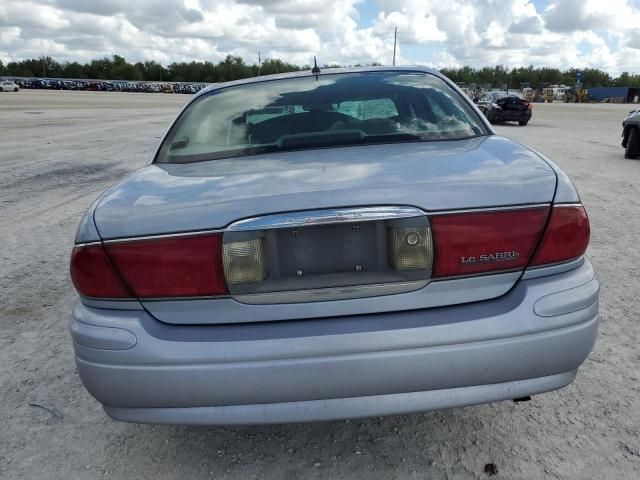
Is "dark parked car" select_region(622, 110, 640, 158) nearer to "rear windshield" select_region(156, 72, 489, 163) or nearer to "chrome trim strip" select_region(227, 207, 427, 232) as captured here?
"rear windshield" select_region(156, 72, 489, 163)

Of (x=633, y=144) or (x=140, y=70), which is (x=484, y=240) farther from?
(x=140, y=70)

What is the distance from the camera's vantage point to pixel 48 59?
126m

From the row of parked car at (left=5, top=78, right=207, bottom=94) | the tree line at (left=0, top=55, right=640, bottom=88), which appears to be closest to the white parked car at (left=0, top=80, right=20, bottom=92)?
the row of parked car at (left=5, top=78, right=207, bottom=94)

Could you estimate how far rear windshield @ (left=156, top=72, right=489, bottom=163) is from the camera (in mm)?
2506

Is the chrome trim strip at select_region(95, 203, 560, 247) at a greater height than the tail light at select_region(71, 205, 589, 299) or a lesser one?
greater

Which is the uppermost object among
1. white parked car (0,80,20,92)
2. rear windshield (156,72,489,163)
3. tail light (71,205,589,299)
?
rear windshield (156,72,489,163)

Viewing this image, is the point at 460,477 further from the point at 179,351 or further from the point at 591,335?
the point at 179,351

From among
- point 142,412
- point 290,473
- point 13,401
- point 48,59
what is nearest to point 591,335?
point 290,473

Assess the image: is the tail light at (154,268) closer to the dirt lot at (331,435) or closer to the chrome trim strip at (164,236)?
the chrome trim strip at (164,236)

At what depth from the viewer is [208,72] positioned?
428 feet

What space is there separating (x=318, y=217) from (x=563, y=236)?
86 centimetres

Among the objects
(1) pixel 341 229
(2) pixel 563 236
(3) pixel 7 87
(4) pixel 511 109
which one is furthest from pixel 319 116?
(3) pixel 7 87

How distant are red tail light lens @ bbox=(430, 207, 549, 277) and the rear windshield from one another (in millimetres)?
812

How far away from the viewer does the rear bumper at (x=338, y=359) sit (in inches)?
66.5
